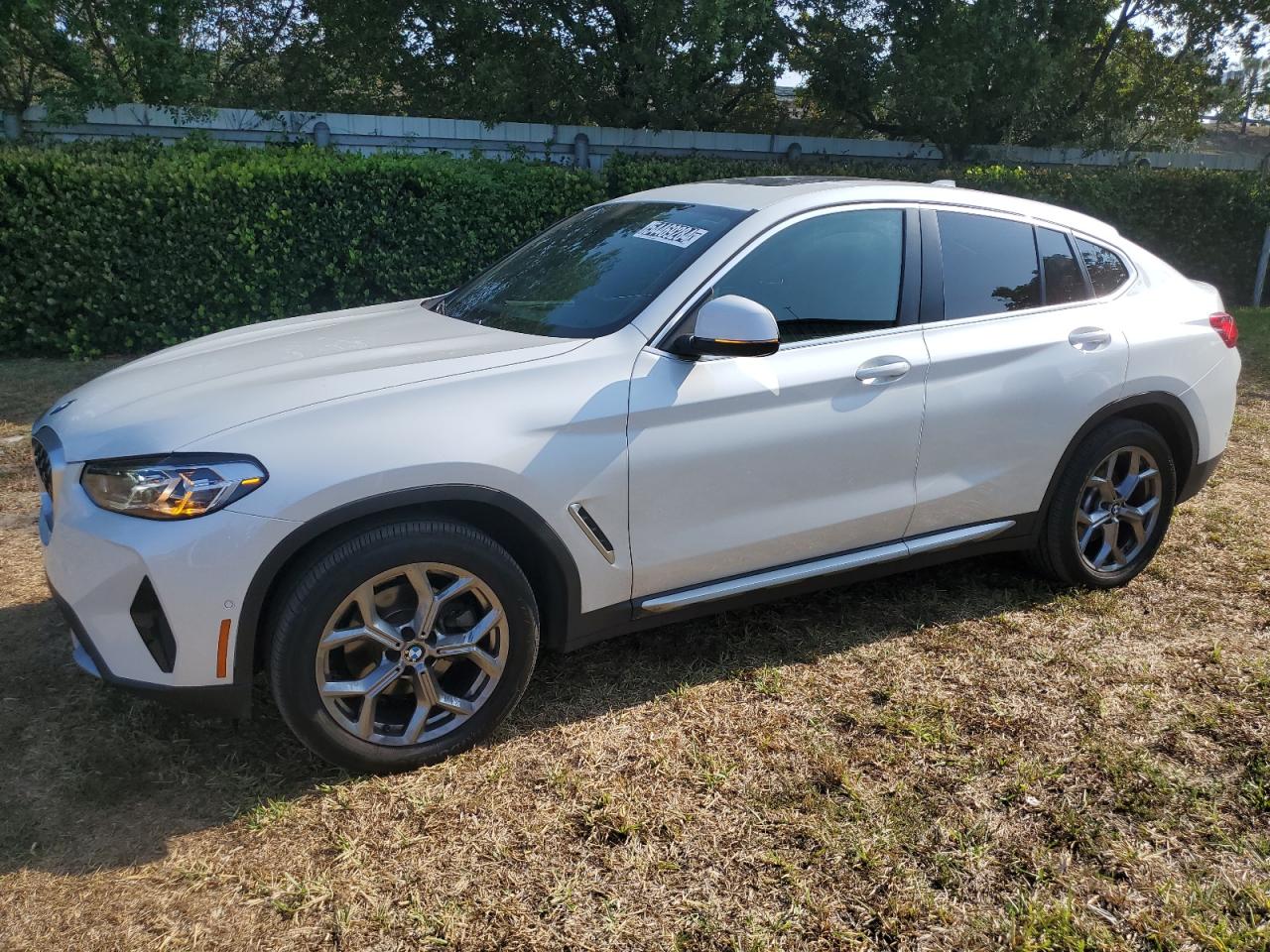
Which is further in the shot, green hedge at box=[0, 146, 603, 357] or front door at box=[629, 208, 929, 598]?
green hedge at box=[0, 146, 603, 357]

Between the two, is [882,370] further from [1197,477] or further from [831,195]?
[1197,477]

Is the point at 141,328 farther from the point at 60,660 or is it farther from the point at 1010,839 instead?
the point at 1010,839

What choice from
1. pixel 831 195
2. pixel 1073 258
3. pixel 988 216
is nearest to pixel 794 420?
pixel 831 195

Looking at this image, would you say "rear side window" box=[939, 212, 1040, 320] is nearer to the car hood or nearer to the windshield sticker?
the windshield sticker

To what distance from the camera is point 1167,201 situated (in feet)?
42.9

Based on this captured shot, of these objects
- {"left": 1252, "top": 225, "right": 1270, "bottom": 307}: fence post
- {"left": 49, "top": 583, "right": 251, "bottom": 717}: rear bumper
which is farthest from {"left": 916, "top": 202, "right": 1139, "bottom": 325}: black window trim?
{"left": 1252, "top": 225, "right": 1270, "bottom": 307}: fence post

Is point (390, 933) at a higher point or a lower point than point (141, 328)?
lower

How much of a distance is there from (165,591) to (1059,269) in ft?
11.4

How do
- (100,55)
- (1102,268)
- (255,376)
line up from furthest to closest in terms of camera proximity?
(100,55) < (1102,268) < (255,376)

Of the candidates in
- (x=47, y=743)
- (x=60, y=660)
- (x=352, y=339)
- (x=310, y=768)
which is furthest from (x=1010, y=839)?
(x=60, y=660)

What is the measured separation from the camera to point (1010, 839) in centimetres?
267

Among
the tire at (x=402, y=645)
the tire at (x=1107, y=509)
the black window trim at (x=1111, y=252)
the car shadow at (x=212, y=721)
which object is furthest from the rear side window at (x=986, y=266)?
the tire at (x=402, y=645)

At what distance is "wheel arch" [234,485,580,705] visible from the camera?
257cm

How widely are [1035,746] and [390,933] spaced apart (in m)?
2.03
